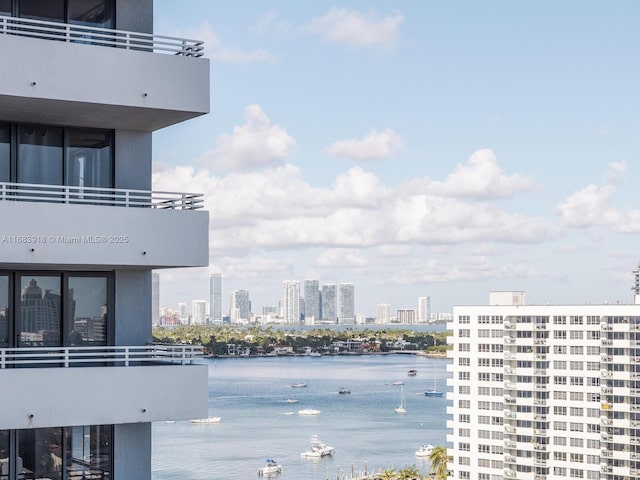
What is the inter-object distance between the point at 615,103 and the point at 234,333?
244 feet

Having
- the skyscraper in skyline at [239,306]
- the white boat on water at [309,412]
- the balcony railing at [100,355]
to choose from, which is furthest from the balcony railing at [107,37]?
the skyscraper in skyline at [239,306]

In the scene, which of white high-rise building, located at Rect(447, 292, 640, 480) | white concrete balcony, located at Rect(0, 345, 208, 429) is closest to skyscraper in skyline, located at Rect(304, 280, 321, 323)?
white high-rise building, located at Rect(447, 292, 640, 480)

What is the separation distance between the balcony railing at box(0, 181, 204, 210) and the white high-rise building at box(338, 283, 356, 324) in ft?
516

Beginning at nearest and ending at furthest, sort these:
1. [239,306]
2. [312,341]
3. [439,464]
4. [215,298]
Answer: [439,464], [215,298], [239,306], [312,341]

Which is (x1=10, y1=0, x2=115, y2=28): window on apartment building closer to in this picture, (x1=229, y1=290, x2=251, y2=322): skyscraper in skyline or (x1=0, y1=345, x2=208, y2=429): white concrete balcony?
(x1=0, y1=345, x2=208, y2=429): white concrete balcony

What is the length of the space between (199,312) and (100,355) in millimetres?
135597

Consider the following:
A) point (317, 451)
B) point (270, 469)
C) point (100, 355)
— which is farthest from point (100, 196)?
point (317, 451)

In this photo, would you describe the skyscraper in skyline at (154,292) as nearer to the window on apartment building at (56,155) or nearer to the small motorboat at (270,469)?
the window on apartment building at (56,155)

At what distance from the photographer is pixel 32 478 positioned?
37.2 ft

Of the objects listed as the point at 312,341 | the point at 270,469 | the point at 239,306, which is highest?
the point at 239,306

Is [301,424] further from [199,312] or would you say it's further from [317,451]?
[199,312]

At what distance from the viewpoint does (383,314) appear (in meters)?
169

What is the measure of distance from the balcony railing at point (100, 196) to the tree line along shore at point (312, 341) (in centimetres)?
12653

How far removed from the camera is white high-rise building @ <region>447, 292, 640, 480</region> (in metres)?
66.7
